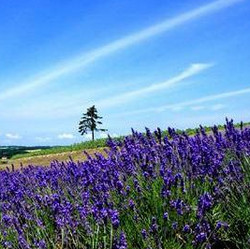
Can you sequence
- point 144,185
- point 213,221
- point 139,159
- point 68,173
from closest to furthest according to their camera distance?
1. point 213,221
2. point 144,185
3. point 139,159
4. point 68,173

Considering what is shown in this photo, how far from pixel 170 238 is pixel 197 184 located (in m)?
0.78

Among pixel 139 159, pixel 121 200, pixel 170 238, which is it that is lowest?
pixel 170 238

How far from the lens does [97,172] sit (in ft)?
15.3

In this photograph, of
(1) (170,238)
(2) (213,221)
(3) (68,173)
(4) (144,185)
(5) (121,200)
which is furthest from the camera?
(3) (68,173)

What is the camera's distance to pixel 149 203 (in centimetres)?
385

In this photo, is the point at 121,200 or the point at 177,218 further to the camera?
Result: the point at 121,200

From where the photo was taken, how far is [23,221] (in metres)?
4.65

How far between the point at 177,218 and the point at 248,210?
0.51m

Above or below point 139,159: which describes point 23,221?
below

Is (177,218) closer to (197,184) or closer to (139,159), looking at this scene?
(197,184)

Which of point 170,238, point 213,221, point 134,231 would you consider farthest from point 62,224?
point 213,221

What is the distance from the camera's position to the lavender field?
3.29 metres

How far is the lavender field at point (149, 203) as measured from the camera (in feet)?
10.8

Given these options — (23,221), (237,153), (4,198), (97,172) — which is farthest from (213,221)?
(4,198)
